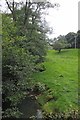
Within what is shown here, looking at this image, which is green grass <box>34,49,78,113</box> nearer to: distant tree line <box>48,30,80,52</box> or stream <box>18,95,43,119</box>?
stream <box>18,95,43,119</box>

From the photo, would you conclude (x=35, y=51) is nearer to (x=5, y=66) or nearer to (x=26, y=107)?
(x=26, y=107)

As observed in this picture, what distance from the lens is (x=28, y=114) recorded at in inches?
472

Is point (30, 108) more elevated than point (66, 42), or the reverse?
point (66, 42)

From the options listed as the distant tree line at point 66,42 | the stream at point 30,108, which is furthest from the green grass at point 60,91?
the distant tree line at point 66,42

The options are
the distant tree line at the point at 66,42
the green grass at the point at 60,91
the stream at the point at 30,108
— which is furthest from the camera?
the distant tree line at the point at 66,42

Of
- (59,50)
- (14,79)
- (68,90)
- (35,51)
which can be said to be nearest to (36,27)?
(35,51)

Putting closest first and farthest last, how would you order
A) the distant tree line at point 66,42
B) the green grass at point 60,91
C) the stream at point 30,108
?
the stream at point 30,108
the green grass at point 60,91
the distant tree line at point 66,42

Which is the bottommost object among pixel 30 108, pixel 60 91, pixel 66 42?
pixel 30 108

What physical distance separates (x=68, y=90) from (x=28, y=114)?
3.54 metres

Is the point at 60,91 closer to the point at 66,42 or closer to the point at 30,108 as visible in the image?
the point at 30,108

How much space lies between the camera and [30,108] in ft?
42.3

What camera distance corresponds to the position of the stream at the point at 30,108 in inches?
465

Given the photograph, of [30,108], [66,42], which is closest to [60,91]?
[30,108]

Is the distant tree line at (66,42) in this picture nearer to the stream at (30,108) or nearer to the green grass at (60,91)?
the green grass at (60,91)
